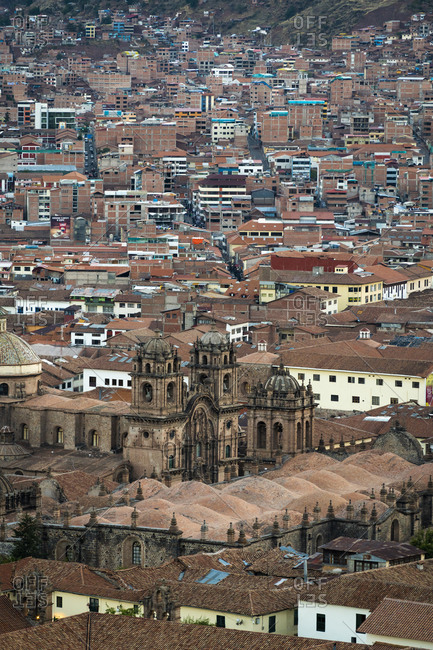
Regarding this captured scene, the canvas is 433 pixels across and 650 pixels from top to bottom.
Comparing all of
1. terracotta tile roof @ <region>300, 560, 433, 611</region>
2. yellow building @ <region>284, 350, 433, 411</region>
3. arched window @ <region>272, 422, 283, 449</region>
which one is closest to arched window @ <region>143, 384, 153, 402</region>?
arched window @ <region>272, 422, 283, 449</region>

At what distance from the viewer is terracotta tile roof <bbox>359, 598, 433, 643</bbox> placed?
187ft

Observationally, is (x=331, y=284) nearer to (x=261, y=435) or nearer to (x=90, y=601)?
(x=261, y=435)

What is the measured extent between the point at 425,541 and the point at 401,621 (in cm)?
1718

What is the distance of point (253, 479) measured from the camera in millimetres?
86188

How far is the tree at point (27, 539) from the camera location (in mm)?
76688

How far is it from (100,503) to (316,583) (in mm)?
19663

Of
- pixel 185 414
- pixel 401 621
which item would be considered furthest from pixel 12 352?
pixel 401 621

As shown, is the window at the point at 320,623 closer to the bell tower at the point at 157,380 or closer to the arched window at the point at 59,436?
the bell tower at the point at 157,380

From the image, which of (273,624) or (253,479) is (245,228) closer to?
(253,479)

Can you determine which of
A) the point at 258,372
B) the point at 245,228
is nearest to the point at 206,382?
the point at 258,372

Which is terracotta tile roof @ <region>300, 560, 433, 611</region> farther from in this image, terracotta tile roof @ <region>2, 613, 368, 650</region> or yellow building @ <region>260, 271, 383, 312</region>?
yellow building @ <region>260, 271, 383, 312</region>

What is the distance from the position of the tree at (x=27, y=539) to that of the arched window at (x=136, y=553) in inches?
128

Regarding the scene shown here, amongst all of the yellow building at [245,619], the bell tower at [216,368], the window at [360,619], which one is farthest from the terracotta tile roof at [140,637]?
the bell tower at [216,368]

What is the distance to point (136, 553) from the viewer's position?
7844 cm
